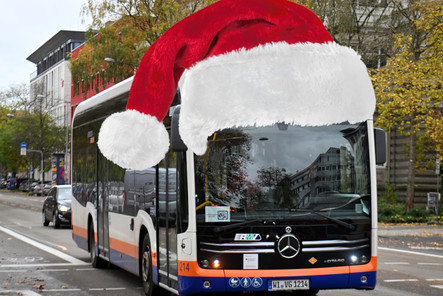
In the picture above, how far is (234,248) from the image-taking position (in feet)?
28.0

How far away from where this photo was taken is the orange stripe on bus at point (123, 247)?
1147cm

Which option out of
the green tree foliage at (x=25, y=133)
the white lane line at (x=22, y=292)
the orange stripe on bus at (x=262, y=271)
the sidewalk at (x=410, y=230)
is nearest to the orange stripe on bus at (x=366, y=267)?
the orange stripe on bus at (x=262, y=271)

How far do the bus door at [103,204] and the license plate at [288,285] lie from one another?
201 inches

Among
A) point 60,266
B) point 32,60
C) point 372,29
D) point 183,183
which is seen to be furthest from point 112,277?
point 32,60

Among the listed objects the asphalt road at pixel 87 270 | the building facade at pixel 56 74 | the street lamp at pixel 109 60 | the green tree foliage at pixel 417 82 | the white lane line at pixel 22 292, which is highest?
the building facade at pixel 56 74

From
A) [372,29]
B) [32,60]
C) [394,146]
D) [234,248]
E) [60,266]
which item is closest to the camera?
[234,248]

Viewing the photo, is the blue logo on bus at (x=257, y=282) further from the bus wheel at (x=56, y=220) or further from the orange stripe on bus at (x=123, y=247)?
the bus wheel at (x=56, y=220)

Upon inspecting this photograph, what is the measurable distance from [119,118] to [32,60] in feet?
387

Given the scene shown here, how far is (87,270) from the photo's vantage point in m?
14.5

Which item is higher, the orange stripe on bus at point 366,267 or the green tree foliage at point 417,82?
the green tree foliage at point 417,82

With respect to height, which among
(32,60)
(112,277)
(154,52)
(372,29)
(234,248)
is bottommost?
(112,277)

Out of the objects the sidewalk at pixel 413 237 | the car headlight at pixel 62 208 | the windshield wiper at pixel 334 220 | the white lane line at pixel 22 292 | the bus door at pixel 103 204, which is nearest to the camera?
the windshield wiper at pixel 334 220

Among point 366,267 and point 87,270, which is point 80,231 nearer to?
point 87,270

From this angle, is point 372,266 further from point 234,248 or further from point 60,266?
point 60,266
